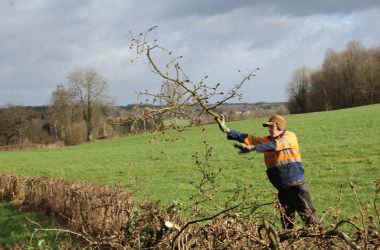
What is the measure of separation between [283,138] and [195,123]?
9.71 ft

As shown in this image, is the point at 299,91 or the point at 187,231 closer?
the point at 187,231

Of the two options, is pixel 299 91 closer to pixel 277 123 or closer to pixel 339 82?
pixel 339 82

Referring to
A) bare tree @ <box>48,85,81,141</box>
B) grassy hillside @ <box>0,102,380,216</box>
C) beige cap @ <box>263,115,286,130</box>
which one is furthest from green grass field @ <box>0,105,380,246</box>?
bare tree @ <box>48,85,81,141</box>

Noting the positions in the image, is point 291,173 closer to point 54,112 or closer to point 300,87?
point 54,112

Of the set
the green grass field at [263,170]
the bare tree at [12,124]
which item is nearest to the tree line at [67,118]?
the bare tree at [12,124]

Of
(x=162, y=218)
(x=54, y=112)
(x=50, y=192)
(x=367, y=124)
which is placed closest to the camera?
(x=162, y=218)

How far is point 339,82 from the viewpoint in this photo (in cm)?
7219

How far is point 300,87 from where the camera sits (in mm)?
82000

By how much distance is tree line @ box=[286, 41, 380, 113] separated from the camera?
6631cm

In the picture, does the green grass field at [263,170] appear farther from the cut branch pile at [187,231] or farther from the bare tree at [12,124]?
the bare tree at [12,124]

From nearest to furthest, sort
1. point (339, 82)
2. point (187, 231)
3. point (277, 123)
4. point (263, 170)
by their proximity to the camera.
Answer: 1. point (187, 231)
2. point (277, 123)
3. point (263, 170)
4. point (339, 82)

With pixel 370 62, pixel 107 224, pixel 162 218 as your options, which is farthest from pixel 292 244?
pixel 370 62

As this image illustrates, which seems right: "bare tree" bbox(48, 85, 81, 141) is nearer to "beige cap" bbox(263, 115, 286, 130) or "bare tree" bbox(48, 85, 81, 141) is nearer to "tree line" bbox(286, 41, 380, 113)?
"tree line" bbox(286, 41, 380, 113)

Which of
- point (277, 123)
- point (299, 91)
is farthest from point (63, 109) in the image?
point (277, 123)
